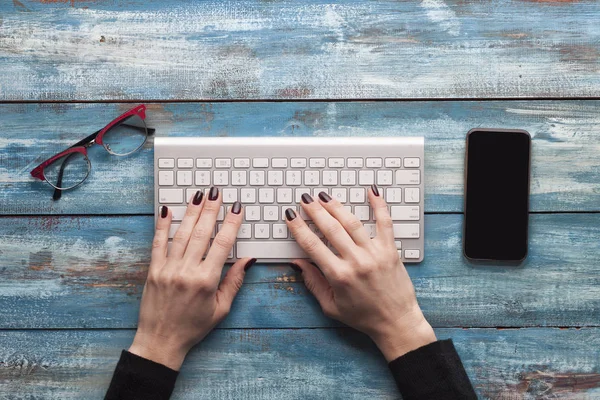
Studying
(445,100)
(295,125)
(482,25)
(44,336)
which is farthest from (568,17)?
(44,336)

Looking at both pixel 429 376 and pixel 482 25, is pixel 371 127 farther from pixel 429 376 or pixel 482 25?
pixel 429 376

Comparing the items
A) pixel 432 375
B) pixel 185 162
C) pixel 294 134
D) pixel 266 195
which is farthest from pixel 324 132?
pixel 432 375

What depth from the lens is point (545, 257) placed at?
3.34ft

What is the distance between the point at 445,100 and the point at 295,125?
287 mm

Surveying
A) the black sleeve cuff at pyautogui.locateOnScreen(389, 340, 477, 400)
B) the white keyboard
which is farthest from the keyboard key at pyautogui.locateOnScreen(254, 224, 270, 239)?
the black sleeve cuff at pyautogui.locateOnScreen(389, 340, 477, 400)

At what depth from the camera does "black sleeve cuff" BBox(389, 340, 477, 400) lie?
3.03 ft

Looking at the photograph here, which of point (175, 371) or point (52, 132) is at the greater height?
point (52, 132)

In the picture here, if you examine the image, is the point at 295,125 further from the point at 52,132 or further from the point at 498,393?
the point at 498,393

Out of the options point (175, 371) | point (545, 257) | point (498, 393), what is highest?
point (545, 257)

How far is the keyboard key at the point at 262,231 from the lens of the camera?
0.98 m

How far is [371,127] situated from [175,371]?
57 centimetres

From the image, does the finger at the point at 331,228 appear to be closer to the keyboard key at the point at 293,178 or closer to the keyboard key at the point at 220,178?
the keyboard key at the point at 293,178

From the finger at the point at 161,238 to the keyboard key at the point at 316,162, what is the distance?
27 centimetres

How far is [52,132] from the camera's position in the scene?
1016mm
